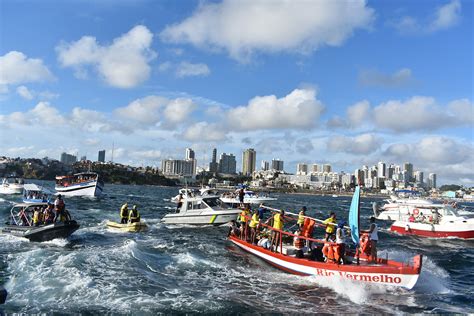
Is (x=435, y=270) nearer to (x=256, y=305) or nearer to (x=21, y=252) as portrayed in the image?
(x=256, y=305)

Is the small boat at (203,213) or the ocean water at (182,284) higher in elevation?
the small boat at (203,213)

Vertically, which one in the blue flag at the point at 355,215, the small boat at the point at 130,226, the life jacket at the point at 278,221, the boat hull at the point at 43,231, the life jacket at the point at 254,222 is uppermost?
the blue flag at the point at 355,215

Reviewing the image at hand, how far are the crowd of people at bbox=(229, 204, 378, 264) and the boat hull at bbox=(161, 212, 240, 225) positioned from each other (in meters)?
6.29

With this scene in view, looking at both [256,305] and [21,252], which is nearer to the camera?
[256,305]

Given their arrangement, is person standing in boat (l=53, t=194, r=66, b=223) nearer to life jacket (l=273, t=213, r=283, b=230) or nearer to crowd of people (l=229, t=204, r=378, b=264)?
crowd of people (l=229, t=204, r=378, b=264)

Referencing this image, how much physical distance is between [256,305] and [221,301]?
1.28 metres

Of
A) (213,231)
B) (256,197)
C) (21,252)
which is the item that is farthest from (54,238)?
(256,197)

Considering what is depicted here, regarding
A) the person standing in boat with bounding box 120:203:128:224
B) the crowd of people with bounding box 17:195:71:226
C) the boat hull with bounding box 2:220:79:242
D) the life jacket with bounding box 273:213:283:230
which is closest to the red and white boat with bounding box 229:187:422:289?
the life jacket with bounding box 273:213:283:230

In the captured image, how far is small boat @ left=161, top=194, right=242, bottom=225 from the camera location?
109 feet

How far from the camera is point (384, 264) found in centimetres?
1653

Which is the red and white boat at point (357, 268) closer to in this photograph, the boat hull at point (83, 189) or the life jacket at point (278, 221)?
the life jacket at point (278, 221)

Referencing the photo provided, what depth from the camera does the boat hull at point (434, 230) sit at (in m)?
33.3

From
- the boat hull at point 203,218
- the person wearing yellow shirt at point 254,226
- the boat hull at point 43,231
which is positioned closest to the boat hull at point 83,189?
the boat hull at point 203,218

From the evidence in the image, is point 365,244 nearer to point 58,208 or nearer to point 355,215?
point 355,215
